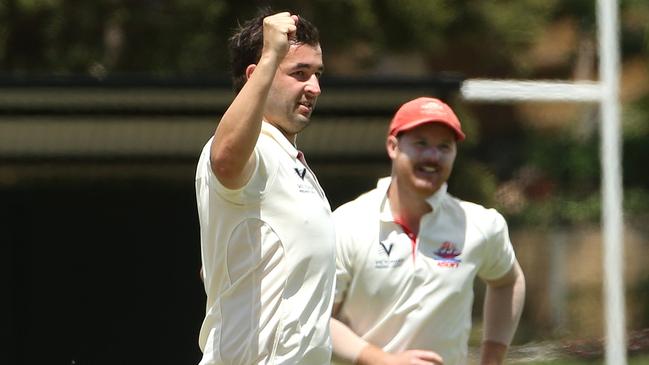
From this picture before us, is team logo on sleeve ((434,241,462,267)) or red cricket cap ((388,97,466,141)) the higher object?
red cricket cap ((388,97,466,141))

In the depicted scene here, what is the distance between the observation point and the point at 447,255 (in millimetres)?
5164

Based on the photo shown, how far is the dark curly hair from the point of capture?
4.00 m

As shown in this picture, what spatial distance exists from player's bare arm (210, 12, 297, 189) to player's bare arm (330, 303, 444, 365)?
3.93ft

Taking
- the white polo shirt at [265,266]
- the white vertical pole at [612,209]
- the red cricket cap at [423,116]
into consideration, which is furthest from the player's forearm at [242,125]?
the white vertical pole at [612,209]

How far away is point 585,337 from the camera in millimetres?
10000

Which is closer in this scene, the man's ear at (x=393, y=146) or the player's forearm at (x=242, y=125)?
the player's forearm at (x=242, y=125)

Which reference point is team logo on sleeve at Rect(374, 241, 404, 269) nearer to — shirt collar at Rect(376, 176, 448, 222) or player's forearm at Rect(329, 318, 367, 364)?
shirt collar at Rect(376, 176, 448, 222)

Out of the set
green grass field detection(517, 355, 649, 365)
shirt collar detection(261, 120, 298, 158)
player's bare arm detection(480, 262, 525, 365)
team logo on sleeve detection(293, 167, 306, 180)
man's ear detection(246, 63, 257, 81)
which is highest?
man's ear detection(246, 63, 257, 81)

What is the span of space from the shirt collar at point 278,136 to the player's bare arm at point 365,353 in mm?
1014

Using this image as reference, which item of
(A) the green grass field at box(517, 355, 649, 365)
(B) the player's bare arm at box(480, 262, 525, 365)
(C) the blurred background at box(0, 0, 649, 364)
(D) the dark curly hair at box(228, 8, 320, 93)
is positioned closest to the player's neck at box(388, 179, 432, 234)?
(B) the player's bare arm at box(480, 262, 525, 365)

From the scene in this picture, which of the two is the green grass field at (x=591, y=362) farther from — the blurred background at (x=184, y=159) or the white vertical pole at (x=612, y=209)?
the white vertical pole at (x=612, y=209)

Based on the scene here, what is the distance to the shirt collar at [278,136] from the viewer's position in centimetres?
391

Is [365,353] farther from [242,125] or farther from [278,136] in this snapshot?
[242,125]

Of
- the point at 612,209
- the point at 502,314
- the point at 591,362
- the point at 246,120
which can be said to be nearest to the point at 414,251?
the point at 502,314
